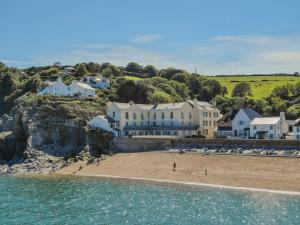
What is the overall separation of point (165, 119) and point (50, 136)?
21.7 m

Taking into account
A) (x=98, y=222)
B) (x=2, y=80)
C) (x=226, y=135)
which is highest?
(x=2, y=80)

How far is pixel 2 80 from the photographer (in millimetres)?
125312

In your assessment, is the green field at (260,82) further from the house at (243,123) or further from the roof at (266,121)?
the roof at (266,121)

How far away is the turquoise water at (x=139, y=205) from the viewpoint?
1524 inches

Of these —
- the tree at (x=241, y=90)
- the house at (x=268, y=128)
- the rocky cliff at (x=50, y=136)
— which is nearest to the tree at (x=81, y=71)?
the tree at (x=241, y=90)

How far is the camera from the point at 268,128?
7700cm

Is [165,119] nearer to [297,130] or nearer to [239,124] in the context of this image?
[239,124]

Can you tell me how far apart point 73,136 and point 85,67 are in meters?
61.5

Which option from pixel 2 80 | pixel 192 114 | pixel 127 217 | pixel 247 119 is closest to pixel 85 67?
pixel 2 80

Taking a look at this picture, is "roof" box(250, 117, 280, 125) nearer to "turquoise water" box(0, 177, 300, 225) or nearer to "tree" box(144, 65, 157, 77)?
"turquoise water" box(0, 177, 300, 225)

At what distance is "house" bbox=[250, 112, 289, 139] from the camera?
76.3m

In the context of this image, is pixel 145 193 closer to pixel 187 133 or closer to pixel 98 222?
pixel 98 222

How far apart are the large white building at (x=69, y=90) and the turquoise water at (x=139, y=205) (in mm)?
48068

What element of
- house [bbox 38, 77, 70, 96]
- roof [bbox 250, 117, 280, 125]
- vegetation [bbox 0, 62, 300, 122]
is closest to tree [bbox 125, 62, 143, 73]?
vegetation [bbox 0, 62, 300, 122]
